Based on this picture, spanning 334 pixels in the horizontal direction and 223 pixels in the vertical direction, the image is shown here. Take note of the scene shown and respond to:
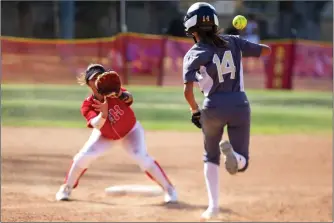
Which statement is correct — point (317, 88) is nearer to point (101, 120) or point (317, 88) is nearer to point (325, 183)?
point (325, 183)

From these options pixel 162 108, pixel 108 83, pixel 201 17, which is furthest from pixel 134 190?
pixel 162 108

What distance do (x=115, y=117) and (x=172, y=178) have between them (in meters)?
3.33

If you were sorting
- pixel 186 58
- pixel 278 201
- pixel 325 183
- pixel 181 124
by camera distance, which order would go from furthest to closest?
pixel 181 124, pixel 325 183, pixel 278 201, pixel 186 58

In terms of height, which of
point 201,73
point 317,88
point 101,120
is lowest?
point 317,88

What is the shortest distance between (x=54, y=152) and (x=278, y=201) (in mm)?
4522

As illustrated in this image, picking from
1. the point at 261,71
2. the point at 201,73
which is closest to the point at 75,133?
the point at 201,73

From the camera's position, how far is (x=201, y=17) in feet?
15.5

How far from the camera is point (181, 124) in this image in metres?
15.8

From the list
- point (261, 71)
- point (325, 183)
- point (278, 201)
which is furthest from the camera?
point (261, 71)

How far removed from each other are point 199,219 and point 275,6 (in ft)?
94.1

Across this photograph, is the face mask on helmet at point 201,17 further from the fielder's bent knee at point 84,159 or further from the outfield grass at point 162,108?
the outfield grass at point 162,108

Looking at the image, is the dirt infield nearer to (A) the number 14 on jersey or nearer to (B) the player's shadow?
(B) the player's shadow

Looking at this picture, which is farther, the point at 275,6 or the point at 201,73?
the point at 275,6

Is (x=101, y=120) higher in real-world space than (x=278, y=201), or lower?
higher
